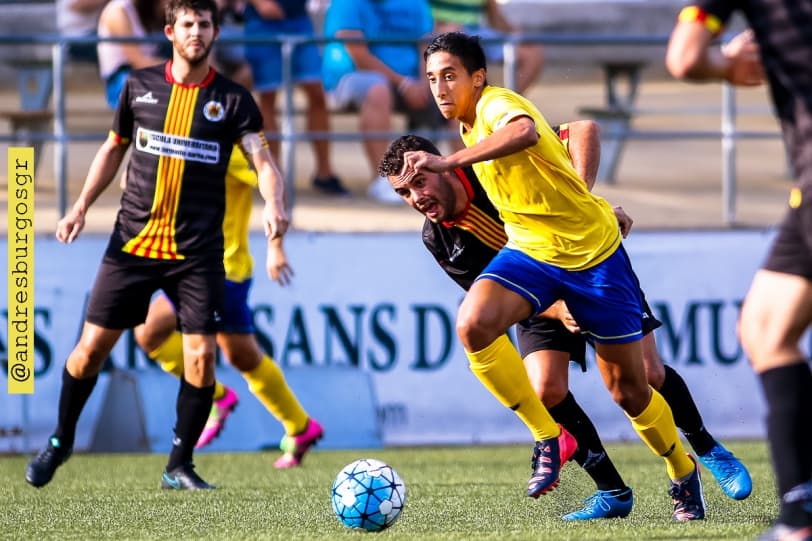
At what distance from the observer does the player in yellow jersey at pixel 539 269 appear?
5.39 metres

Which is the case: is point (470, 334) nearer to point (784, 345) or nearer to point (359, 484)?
point (359, 484)

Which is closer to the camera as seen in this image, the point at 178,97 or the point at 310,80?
the point at 178,97

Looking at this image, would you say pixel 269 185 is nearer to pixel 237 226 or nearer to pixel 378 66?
pixel 237 226

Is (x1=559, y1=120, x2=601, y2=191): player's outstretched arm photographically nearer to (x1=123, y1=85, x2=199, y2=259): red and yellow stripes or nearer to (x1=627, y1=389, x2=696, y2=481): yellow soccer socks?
(x1=627, y1=389, x2=696, y2=481): yellow soccer socks

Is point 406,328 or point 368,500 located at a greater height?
point 368,500

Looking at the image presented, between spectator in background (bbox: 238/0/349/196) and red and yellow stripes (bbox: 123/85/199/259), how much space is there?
3938mm

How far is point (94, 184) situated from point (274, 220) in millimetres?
1018

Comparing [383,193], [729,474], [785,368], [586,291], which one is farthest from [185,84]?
[383,193]

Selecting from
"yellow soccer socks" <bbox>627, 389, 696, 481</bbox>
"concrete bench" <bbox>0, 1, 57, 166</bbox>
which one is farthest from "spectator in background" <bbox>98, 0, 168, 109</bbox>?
"yellow soccer socks" <bbox>627, 389, 696, 481</bbox>

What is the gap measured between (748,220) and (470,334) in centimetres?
634

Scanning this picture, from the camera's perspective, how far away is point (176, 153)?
22.9ft

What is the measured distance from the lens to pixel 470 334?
5.38 meters

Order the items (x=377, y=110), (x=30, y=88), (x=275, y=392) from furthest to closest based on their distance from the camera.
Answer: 1. (x=30, y=88)
2. (x=377, y=110)
3. (x=275, y=392)

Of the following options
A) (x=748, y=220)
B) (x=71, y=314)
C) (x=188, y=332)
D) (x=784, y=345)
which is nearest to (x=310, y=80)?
(x=71, y=314)
